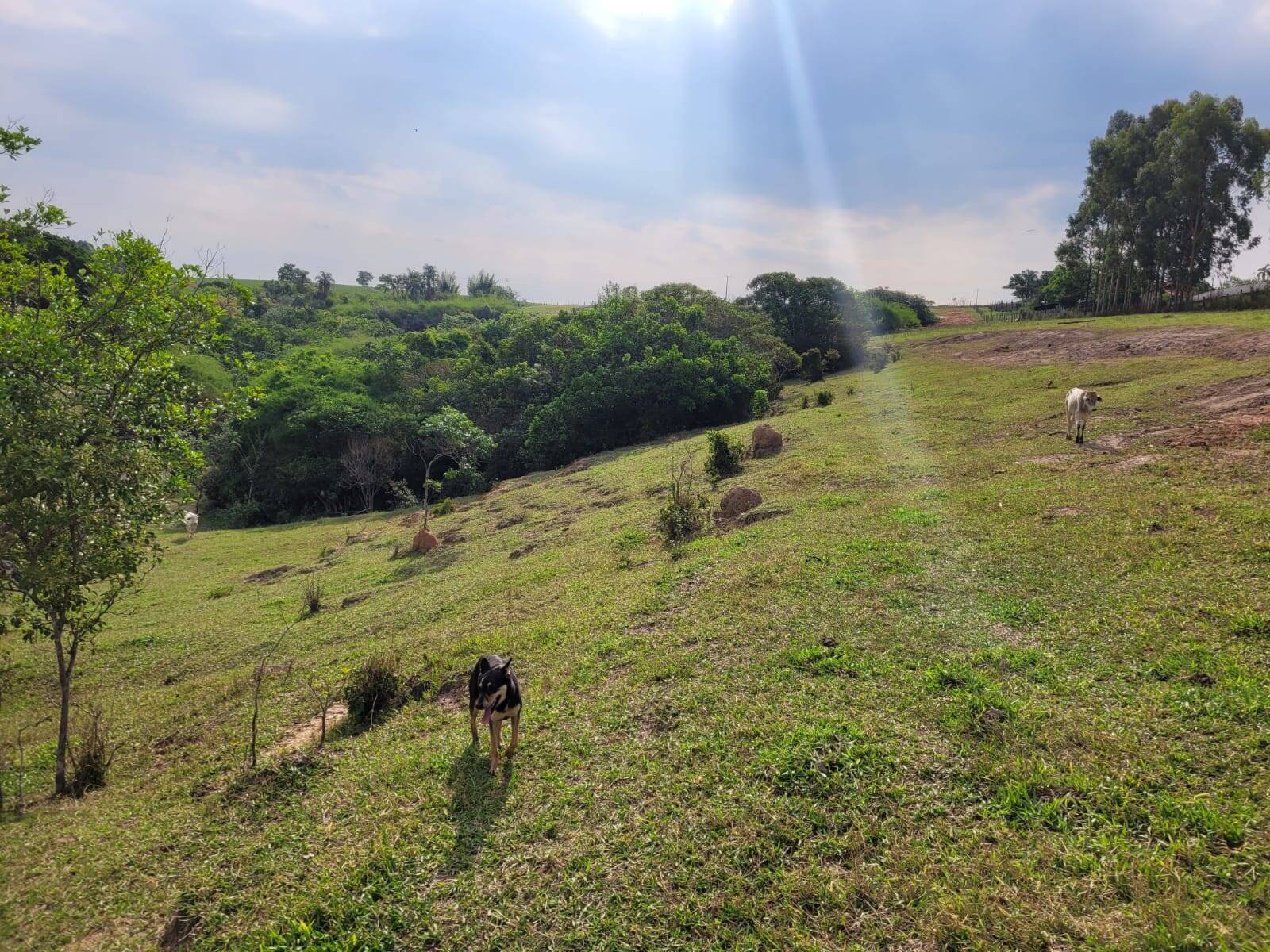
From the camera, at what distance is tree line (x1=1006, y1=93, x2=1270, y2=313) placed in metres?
36.4

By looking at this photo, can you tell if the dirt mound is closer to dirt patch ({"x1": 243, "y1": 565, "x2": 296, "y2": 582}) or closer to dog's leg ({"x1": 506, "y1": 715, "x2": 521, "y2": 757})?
dog's leg ({"x1": 506, "y1": 715, "x2": 521, "y2": 757})

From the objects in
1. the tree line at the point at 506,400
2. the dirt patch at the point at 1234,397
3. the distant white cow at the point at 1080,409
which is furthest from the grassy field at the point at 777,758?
the tree line at the point at 506,400

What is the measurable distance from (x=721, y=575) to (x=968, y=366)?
28566 millimetres

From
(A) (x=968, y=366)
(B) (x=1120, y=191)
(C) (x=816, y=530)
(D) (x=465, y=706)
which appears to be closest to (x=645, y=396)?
(A) (x=968, y=366)

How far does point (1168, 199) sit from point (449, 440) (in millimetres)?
47958

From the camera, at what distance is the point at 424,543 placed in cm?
1967

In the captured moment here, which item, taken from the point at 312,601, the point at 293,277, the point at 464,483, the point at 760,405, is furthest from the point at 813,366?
the point at 293,277

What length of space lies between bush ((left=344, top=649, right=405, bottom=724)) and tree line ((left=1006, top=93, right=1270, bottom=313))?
172ft

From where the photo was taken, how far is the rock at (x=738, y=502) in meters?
14.4

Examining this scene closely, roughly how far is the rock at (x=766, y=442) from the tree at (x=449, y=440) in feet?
42.0

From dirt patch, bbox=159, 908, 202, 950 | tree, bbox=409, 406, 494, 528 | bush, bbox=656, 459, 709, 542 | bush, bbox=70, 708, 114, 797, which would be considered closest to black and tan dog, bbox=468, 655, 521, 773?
dirt patch, bbox=159, 908, 202, 950

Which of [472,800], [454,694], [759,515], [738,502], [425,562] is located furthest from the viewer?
[425,562]

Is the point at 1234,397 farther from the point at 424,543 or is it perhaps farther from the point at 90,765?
the point at 90,765

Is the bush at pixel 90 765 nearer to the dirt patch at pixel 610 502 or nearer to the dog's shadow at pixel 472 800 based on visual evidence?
the dog's shadow at pixel 472 800
